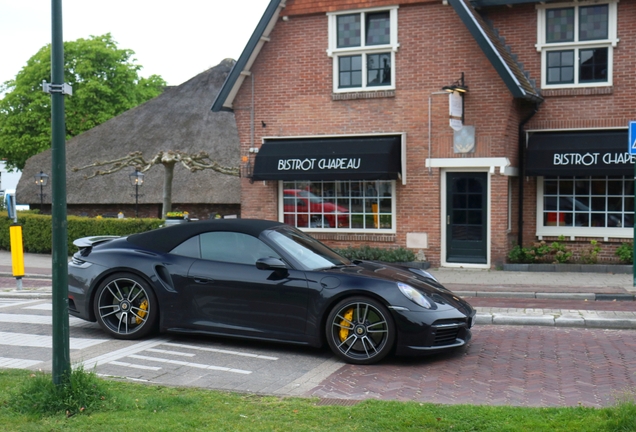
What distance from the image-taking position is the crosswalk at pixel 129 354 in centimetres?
746

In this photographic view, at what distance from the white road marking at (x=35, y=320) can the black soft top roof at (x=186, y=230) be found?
5.49ft

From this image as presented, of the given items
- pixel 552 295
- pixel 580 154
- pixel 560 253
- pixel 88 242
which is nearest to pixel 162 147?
pixel 560 253

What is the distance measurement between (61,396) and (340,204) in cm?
1352

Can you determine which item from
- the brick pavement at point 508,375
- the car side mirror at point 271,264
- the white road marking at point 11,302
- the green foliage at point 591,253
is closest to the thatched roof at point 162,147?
the green foliage at point 591,253

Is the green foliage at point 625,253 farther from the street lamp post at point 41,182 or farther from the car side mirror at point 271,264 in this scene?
the street lamp post at point 41,182

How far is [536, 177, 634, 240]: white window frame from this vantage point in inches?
674

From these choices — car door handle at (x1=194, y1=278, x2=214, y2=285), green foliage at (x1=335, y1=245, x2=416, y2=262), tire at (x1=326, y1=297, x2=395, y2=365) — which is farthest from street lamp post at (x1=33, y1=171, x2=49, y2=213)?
tire at (x1=326, y1=297, x2=395, y2=365)

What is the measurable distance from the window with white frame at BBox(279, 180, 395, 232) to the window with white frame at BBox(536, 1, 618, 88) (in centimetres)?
467

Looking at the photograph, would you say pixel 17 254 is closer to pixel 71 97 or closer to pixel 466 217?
pixel 466 217

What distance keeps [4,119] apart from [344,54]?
38821 millimetres

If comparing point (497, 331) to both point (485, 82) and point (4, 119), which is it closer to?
point (485, 82)

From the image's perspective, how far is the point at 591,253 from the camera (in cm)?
1708

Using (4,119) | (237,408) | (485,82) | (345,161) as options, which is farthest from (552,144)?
(4,119)

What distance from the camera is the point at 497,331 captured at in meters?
9.80
